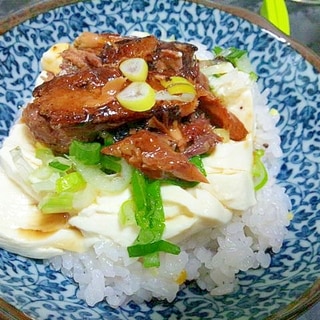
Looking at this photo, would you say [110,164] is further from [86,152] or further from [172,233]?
[172,233]

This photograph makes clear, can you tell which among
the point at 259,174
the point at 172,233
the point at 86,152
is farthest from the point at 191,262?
the point at 86,152

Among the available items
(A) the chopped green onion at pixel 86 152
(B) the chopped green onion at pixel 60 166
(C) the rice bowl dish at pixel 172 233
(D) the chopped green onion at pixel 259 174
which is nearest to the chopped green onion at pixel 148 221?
(C) the rice bowl dish at pixel 172 233

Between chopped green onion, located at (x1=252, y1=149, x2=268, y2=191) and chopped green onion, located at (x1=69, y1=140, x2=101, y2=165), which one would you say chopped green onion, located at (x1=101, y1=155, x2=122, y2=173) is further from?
chopped green onion, located at (x1=252, y1=149, x2=268, y2=191)

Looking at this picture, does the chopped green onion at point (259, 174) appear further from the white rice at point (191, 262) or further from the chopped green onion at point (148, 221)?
the chopped green onion at point (148, 221)

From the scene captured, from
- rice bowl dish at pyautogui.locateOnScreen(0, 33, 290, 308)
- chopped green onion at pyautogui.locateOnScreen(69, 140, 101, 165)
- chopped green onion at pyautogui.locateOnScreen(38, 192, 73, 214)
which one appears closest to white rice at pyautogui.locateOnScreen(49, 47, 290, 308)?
rice bowl dish at pyautogui.locateOnScreen(0, 33, 290, 308)

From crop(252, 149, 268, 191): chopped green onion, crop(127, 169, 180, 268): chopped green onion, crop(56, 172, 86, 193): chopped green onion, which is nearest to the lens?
crop(127, 169, 180, 268): chopped green onion

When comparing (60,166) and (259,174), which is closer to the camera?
(60,166)
